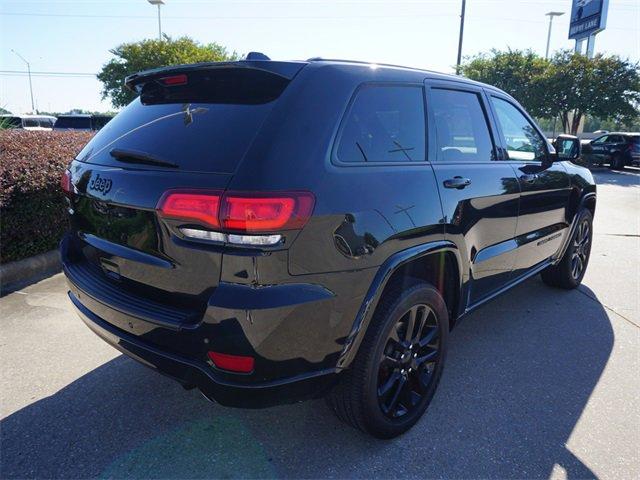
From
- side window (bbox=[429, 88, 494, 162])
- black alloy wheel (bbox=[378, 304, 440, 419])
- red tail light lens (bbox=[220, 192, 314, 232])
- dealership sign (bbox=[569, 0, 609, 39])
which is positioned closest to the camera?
red tail light lens (bbox=[220, 192, 314, 232])

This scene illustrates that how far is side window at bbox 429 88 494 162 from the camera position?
278cm

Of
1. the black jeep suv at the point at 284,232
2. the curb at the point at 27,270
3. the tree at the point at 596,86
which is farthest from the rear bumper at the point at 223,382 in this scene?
the tree at the point at 596,86

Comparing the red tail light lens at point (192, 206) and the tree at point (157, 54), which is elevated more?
the tree at point (157, 54)

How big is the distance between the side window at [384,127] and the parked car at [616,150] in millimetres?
19793

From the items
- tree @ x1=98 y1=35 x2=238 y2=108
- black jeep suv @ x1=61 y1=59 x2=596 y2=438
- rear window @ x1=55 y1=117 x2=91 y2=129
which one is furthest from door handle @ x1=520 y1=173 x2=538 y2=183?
tree @ x1=98 y1=35 x2=238 y2=108

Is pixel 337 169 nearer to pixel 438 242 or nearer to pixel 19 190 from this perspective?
pixel 438 242

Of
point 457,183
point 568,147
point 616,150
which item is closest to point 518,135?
point 568,147

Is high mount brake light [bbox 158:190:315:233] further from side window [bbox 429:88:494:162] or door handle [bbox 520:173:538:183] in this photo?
door handle [bbox 520:173:538:183]

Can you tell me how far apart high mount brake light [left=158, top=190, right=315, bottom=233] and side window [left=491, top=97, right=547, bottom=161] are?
2.23 meters

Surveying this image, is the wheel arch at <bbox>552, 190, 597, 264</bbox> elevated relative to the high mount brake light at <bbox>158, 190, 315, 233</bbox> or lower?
lower

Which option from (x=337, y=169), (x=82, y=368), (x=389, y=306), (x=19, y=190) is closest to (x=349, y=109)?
(x=337, y=169)

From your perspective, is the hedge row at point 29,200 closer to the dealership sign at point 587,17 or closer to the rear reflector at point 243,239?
the rear reflector at point 243,239

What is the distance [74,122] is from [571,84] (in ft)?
72.1

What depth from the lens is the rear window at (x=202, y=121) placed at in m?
1.98
